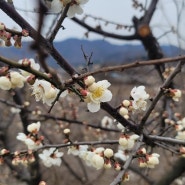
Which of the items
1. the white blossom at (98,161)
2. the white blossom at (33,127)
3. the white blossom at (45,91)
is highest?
the white blossom at (33,127)

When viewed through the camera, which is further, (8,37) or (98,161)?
(98,161)

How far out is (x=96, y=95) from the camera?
1.24m

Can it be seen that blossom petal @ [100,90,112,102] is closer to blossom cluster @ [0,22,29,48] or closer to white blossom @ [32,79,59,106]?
white blossom @ [32,79,59,106]

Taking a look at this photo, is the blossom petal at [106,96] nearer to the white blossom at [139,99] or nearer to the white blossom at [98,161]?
the white blossom at [139,99]

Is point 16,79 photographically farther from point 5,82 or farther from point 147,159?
point 147,159

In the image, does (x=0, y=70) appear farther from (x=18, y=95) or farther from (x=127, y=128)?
(x=18, y=95)

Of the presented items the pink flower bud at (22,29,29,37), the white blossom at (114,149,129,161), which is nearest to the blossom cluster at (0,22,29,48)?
the pink flower bud at (22,29,29,37)

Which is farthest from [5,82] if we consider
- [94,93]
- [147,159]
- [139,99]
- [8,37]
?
[147,159]

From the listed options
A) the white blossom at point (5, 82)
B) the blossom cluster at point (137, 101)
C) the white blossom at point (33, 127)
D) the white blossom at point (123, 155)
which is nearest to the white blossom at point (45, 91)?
the white blossom at point (5, 82)

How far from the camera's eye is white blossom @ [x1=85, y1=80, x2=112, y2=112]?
1.16 metres

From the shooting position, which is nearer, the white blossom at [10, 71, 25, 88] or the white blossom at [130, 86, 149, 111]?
the white blossom at [10, 71, 25, 88]

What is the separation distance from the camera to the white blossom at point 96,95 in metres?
1.16

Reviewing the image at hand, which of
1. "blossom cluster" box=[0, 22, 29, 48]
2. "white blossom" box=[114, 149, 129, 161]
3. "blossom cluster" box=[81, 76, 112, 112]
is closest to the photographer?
"blossom cluster" box=[81, 76, 112, 112]

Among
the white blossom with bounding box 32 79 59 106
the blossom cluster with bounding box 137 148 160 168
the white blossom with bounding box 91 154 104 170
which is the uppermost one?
the white blossom with bounding box 32 79 59 106
